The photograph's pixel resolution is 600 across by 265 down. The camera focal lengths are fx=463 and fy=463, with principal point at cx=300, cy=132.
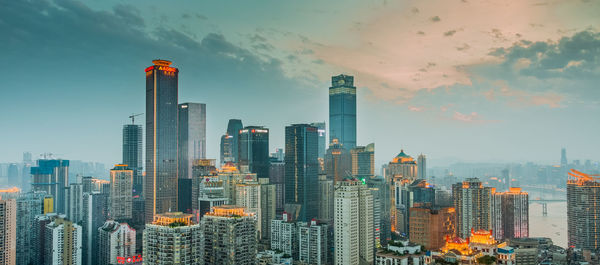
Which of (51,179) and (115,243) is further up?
(51,179)

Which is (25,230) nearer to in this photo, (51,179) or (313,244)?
(51,179)

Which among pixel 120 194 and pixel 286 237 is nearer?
pixel 286 237

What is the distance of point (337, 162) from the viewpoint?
9819 centimetres

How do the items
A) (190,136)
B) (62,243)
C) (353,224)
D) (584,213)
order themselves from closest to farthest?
(353,224)
(62,243)
(584,213)
(190,136)

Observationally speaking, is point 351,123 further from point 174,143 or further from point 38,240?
point 38,240

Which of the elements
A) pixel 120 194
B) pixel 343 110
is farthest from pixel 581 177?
pixel 120 194

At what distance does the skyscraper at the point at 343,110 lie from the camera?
114 meters

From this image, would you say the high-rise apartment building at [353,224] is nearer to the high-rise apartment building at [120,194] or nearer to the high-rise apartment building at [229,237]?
the high-rise apartment building at [229,237]

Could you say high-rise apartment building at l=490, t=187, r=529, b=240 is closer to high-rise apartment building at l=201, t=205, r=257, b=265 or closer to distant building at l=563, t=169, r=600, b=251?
distant building at l=563, t=169, r=600, b=251

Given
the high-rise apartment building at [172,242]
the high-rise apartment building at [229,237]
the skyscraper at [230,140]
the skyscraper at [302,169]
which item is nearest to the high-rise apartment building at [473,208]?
the skyscraper at [302,169]

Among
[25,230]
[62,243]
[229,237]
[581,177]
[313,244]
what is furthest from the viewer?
[581,177]

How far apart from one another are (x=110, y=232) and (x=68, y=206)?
90.8 feet

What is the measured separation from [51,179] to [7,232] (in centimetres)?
3831

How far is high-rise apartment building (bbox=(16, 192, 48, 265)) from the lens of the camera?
169 ft
